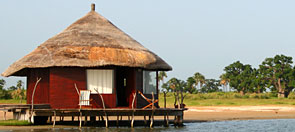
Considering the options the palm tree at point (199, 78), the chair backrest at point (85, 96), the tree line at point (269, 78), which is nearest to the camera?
the chair backrest at point (85, 96)

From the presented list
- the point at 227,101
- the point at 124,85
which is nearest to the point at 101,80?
the point at 124,85

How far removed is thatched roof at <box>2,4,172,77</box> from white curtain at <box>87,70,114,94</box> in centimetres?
83

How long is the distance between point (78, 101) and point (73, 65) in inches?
81.4

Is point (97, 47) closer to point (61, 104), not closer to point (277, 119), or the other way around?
point (61, 104)

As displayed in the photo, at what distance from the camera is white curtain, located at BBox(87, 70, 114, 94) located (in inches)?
961

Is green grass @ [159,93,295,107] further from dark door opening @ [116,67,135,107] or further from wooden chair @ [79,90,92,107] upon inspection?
wooden chair @ [79,90,92,107]

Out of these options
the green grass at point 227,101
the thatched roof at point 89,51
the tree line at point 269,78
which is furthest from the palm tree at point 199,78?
Answer: the thatched roof at point 89,51

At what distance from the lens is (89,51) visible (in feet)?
80.6

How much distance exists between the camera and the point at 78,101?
80.1 feet

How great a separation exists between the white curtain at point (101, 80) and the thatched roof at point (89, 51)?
0.83 metres

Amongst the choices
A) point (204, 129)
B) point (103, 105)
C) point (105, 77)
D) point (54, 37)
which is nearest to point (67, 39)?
point (54, 37)

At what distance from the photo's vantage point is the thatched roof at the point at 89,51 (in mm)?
24000

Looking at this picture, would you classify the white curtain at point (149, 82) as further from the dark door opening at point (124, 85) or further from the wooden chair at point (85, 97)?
the wooden chair at point (85, 97)

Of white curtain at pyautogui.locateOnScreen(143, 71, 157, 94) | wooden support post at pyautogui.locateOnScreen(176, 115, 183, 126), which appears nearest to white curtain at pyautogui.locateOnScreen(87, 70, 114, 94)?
white curtain at pyautogui.locateOnScreen(143, 71, 157, 94)
